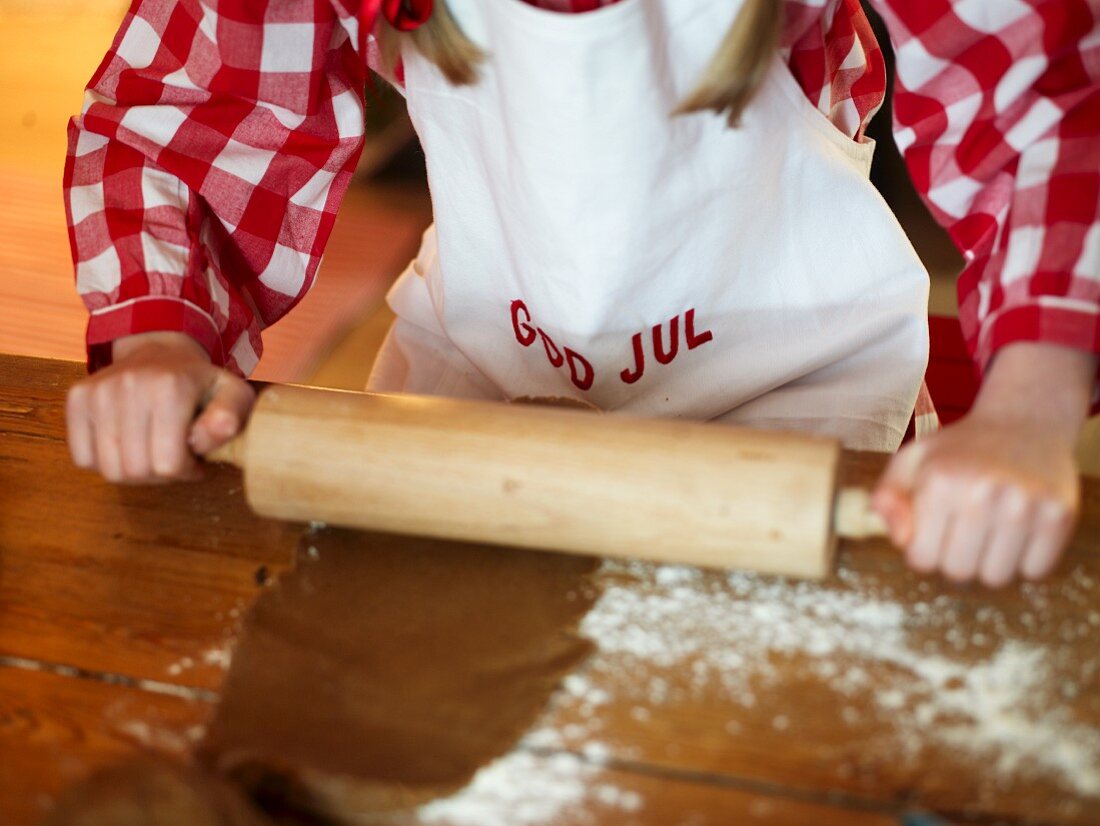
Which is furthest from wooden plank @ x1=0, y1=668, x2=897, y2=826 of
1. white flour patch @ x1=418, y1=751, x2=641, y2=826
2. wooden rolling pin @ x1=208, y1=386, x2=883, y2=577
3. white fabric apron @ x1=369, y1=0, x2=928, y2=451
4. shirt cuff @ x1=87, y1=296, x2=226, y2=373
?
white fabric apron @ x1=369, y1=0, x2=928, y2=451

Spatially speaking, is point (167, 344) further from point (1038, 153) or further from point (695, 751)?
point (1038, 153)

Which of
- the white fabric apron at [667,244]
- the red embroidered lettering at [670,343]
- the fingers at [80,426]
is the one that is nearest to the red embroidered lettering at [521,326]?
the white fabric apron at [667,244]

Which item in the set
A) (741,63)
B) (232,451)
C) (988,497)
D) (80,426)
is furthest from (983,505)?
(80,426)

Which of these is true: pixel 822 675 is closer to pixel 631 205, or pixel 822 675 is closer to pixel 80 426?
pixel 631 205

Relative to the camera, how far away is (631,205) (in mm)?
810

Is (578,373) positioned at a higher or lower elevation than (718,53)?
lower

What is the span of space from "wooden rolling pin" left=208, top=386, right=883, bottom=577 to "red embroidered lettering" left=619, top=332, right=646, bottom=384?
23 cm

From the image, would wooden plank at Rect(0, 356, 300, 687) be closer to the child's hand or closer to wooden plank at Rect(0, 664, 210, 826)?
wooden plank at Rect(0, 664, 210, 826)

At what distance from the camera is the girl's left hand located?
1.91 ft

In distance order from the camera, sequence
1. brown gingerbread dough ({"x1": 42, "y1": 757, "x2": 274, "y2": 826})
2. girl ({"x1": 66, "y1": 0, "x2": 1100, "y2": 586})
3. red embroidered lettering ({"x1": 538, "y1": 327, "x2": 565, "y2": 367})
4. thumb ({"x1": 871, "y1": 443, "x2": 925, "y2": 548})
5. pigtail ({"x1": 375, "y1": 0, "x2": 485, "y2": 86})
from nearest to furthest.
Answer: brown gingerbread dough ({"x1": 42, "y1": 757, "x2": 274, "y2": 826}) < thumb ({"x1": 871, "y1": 443, "x2": 925, "y2": 548}) < girl ({"x1": 66, "y1": 0, "x2": 1100, "y2": 586}) < pigtail ({"x1": 375, "y1": 0, "x2": 485, "y2": 86}) < red embroidered lettering ({"x1": 538, "y1": 327, "x2": 565, "y2": 367})

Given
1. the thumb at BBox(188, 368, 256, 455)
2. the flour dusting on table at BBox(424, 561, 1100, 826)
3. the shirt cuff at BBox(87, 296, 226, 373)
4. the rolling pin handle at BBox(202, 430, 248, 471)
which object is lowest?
the flour dusting on table at BBox(424, 561, 1100, 826)

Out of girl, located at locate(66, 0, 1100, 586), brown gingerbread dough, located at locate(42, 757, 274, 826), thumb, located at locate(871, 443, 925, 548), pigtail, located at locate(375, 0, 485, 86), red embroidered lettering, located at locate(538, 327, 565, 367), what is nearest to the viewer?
brown gingerbread dough, located at locate(42, 757, 274, 826)

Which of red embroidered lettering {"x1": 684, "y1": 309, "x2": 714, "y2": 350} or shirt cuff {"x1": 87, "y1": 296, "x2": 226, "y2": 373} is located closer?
shirt cuff {"x1": 87, "y1": 296, "x2": 226, "y2": 373}

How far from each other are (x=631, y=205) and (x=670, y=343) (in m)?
0.13
